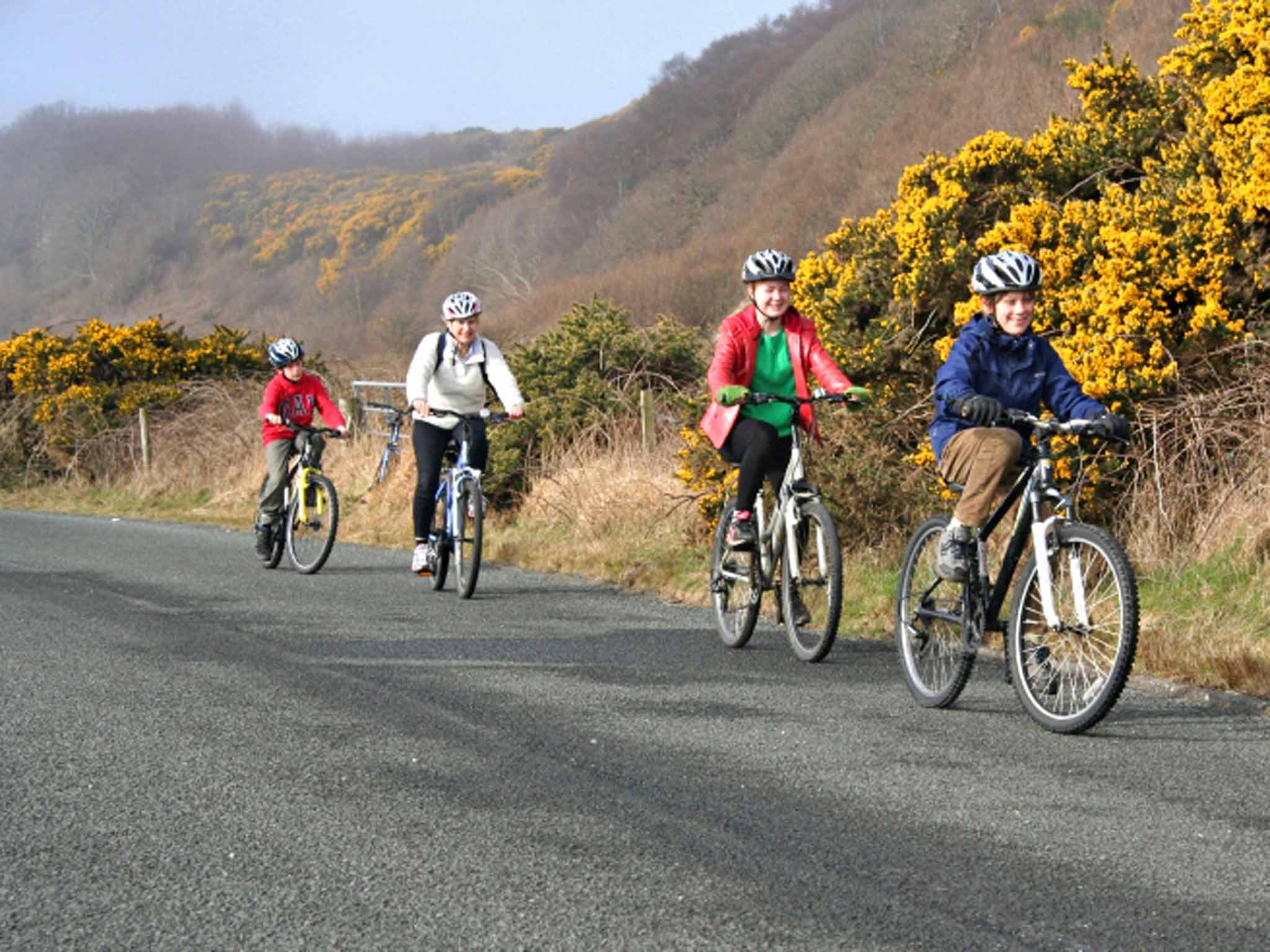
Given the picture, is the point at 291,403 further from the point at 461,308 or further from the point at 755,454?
the point at 755,454

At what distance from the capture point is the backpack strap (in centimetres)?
1155

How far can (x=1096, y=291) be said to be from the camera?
32.7 feet

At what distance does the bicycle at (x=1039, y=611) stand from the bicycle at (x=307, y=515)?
698 cm

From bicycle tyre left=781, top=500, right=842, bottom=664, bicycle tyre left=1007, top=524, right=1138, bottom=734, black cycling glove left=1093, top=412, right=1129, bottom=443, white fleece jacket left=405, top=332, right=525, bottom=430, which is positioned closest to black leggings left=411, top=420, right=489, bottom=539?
white fleece jacket left=405, top=332, right=525, bottom=430

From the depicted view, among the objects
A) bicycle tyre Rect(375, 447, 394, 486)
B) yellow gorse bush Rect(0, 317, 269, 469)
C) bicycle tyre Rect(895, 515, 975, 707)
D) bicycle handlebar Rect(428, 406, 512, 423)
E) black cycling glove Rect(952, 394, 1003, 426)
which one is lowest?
bicycle tyre Rect(895, 515, 975, 707)

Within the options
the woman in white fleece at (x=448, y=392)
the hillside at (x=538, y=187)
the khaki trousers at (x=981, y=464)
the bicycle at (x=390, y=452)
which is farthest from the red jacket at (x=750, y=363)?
the hillside at (x=538, y=187)

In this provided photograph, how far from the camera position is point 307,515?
13.4 m

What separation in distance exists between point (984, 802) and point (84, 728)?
3.79 m

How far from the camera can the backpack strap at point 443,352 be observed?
11547 mm

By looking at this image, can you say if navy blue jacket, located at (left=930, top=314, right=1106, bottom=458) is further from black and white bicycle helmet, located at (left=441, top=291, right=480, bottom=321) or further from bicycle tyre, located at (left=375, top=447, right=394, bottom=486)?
bicycle tyre, located at (left=375, top=447, right=394, bottom=486)

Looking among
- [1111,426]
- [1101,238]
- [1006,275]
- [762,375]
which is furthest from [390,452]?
[1111,426]

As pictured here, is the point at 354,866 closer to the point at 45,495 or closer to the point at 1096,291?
the point at 1096,291

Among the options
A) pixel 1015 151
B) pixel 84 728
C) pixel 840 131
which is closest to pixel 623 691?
pixel 84 728

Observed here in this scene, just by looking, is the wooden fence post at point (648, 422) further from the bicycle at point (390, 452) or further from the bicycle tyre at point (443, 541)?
→ the bicycle at point (390, 452)
